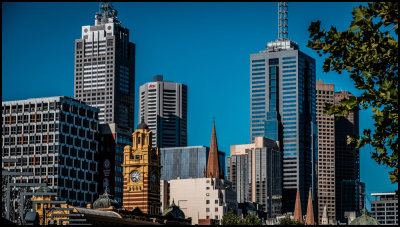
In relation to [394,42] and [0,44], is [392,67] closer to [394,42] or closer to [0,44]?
[394,42]

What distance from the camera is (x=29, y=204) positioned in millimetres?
189125

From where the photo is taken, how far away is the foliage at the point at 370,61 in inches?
1438

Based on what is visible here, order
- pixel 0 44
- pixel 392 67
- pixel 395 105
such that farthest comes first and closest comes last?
pixel 392 67
pixel 395 105
pixel 0 44

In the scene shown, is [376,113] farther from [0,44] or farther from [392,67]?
[0,44]

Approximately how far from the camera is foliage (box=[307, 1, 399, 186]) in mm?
36531

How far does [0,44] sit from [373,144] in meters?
15.2

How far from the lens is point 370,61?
37500 millimetres

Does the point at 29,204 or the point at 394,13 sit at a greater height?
the point at 394,13

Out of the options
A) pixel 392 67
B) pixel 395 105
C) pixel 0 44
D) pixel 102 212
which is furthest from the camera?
pixel 102 212

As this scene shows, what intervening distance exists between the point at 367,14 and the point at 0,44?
13948 millimetres

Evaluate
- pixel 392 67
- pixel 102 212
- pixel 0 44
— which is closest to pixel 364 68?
pixel 392 67

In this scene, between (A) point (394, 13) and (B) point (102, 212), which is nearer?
(A) point (394, 13)

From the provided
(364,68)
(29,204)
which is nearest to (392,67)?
(364,68)

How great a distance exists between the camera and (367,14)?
36562mm
